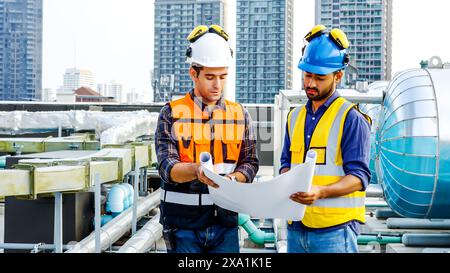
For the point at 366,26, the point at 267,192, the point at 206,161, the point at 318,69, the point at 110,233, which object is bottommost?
the point at 110,233

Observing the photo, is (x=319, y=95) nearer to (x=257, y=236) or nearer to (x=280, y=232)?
(x=280, y=232)

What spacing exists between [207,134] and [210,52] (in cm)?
33

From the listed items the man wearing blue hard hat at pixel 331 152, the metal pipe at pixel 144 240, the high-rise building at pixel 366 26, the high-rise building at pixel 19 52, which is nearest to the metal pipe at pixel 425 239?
the metal pipe at pixel 144 240

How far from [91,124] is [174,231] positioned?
8.69 m

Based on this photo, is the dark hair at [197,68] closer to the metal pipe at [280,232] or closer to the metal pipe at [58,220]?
the metal pipe at [58,220]

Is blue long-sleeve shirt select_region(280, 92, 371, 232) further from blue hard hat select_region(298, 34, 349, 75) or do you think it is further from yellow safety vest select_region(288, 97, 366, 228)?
blue hard hat select_region(298, 34, 349, 75)

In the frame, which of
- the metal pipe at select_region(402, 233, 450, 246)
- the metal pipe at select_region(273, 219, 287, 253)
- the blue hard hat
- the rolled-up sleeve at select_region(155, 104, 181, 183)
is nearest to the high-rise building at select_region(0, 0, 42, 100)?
the metal pipe at select_region(273, 219, 287, 253)

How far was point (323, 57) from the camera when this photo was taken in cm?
227

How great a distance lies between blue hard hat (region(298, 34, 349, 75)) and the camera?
7.40 ft

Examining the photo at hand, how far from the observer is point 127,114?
10250 millimetres

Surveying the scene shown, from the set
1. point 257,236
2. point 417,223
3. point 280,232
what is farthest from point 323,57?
point 417,223
